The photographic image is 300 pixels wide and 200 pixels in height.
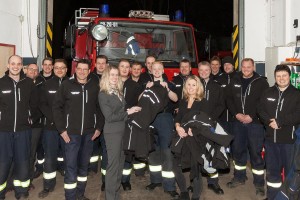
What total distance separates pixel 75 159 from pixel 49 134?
2.87 ft

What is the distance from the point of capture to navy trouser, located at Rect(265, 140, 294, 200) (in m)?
4.54

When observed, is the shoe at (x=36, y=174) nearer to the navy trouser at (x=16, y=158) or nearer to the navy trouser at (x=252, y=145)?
the navy trouser at (x=16, y=158)

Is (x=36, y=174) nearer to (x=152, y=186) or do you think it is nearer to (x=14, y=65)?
(x=152, y=186)

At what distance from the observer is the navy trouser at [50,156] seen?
5348mm

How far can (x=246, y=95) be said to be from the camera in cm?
547

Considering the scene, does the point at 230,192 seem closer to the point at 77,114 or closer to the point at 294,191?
the point at 294,191

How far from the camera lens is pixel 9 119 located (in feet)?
15.9

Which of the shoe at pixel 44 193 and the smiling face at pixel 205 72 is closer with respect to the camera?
the shoe at pixel 44 193

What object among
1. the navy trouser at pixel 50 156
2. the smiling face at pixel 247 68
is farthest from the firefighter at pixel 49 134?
the smiling face at pixel 247 68

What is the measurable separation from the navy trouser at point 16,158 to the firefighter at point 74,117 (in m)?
0.64

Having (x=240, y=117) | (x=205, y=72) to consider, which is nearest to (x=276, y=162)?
(x=240, y=117)

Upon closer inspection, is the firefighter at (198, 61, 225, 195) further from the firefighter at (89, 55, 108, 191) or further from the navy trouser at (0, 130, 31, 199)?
the navy trouser at (0, 130, 31, 199)

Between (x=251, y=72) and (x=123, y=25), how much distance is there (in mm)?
2641

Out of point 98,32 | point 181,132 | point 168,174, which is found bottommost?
point 168,174
